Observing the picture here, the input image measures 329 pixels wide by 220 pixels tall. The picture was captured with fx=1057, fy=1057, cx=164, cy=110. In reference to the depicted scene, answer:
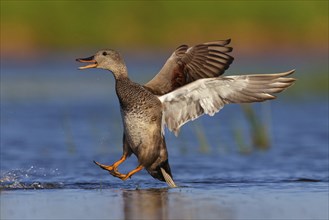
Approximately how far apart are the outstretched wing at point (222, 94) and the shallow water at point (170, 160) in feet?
2.43

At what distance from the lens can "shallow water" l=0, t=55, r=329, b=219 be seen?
27.6 ft

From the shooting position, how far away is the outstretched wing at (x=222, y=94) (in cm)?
948

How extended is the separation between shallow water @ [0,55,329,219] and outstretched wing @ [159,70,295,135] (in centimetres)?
74

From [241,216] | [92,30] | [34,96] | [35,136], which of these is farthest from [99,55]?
[92,30]

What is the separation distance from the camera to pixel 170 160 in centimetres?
1227

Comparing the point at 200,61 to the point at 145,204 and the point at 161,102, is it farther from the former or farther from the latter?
the point at 145,204

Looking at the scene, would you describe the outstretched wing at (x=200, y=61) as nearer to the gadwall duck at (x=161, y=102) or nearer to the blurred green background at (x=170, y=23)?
the gadwall duck at (x=161, y=102)

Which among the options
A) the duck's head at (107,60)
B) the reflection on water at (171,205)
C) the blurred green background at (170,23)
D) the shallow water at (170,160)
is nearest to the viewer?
the reflection on water at (171,205)

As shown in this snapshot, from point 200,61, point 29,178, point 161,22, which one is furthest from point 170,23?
point 29,178

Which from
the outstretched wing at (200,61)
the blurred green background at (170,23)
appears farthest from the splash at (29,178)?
the blurred green background at (170,23)

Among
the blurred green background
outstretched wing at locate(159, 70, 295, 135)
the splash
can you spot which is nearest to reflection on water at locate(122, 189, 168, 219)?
outstretched wing at locate(159, 70, 295, 135)

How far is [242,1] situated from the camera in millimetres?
29891

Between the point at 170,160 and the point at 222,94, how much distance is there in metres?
2.84

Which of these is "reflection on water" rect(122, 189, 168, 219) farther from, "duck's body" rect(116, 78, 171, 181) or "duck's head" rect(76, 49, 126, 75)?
"duck's head" rect(76, 49, 126, 75)
